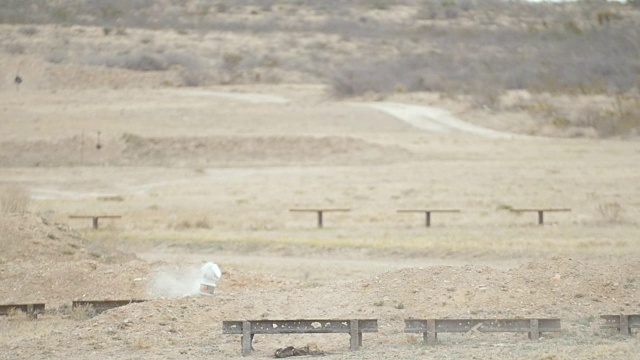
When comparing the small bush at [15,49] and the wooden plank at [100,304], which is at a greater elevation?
the small bush at [15,49]

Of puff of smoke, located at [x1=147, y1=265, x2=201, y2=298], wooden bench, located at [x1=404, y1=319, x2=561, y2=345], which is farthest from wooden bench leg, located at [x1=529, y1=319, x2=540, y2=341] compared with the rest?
puff of smoke, located at [x1=147, y1=265, x2=201, y2=298]

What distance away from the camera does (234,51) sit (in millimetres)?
90000

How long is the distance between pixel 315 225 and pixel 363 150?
62.8ft

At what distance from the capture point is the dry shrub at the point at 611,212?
105ft

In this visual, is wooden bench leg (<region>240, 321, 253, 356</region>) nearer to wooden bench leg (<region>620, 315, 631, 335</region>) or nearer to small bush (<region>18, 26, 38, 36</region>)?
wooden bench leg (<region>620, 315, 631, 335</region>)

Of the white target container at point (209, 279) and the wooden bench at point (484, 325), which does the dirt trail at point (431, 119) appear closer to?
the white target container at point (209, 279)

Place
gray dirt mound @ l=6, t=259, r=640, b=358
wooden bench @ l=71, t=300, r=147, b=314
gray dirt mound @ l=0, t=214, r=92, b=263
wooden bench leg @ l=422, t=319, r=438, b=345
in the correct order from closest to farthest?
wooden bench leg @ l=422, t=319, r=438, b=345 < gray dirt mound @ l=6, t=259, r=640, b=358 < wooden bench @ l=71, t=300, r=147, b=314 < gray dirt mound @ l=0, t=214, r=92, b=263

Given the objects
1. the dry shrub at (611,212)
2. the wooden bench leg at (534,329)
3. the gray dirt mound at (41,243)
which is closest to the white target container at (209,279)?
the wooden bench leg at (534,329)

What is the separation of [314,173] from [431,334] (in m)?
32.2

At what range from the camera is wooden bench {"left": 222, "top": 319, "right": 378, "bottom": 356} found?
14734 millimetres

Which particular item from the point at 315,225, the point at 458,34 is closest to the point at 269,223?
the point at 315,225

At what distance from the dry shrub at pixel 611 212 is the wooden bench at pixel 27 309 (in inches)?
685

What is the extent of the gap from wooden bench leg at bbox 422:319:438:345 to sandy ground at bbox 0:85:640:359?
7.3 inches

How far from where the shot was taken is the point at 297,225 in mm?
33250
